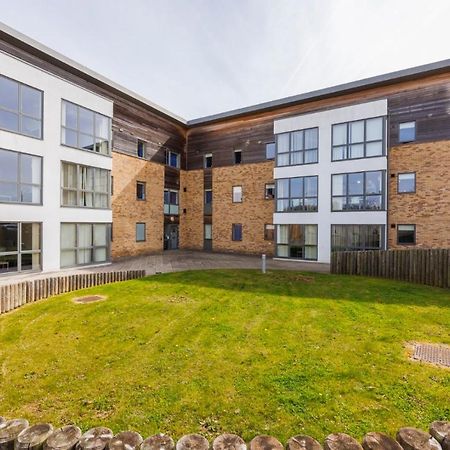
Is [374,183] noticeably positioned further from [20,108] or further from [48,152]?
[20,108]

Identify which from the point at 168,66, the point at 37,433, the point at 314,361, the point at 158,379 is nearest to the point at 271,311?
the point at 314,361

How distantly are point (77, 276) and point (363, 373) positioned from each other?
9894 millimetres

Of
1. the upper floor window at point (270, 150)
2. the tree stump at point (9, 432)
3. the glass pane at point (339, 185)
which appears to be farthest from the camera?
the upper floor window at point (270, 150)

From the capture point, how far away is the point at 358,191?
17.3 m

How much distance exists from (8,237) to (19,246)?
64 cm

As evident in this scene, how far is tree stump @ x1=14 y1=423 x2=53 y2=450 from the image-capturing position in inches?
104

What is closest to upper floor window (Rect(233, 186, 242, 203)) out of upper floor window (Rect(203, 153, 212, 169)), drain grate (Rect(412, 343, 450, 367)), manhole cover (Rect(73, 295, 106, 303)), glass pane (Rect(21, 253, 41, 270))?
upper floor window (Rect(203, 153, 212, 169))

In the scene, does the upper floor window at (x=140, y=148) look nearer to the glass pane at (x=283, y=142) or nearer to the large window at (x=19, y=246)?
the large window at (x=19, y=246)

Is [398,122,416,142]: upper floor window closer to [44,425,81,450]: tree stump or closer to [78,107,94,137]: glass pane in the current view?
[78,107,94,137]: glass pane

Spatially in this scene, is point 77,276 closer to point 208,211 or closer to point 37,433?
point 37,433

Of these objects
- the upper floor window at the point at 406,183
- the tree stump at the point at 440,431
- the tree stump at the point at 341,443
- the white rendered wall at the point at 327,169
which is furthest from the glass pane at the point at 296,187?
the tree stump at the point at 341,443

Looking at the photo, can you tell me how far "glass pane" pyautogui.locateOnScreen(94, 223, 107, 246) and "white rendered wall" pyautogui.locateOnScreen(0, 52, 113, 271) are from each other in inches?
38.5

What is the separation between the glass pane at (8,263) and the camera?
41.9 ft

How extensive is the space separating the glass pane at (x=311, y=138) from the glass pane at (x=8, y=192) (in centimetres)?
1592
